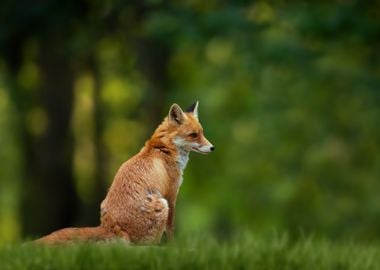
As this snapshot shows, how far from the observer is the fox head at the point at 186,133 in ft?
26.5

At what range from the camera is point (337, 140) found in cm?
3172

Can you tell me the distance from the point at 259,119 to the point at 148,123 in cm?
749

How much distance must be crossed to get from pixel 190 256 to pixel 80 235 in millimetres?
1793

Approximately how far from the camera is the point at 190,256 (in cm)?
959

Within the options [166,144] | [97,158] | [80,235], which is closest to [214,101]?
[97,158]

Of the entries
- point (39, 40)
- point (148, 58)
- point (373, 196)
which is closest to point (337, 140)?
point (373, 196)

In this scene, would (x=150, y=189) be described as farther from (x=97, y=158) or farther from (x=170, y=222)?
(x=97, y=158)

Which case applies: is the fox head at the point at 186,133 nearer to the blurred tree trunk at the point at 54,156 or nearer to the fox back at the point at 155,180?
the fox back at the point at 155,180

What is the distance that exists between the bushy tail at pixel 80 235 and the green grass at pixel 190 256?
2.40 feet

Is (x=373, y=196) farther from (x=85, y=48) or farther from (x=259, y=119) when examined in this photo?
(x=85, y=48)

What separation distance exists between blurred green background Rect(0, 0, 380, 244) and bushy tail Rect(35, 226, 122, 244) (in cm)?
1484

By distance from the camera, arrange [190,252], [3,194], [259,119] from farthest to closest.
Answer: [3,194]
[259,119]
[190,252]

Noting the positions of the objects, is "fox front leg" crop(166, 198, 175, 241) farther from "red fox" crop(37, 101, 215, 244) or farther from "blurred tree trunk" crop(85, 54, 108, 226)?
"blurred tree trunk" crop(85, 54, 108, 226)

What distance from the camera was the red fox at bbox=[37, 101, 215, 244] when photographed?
786 centimetres
